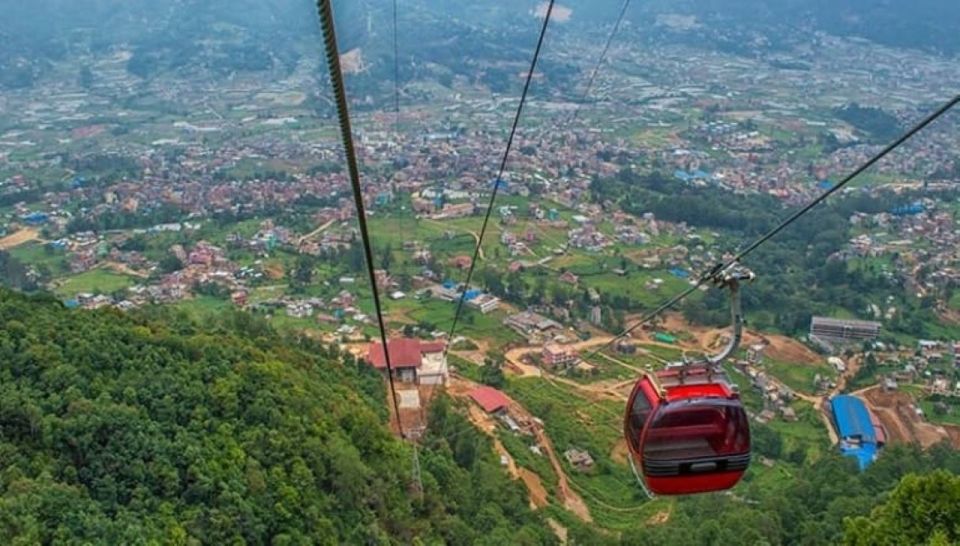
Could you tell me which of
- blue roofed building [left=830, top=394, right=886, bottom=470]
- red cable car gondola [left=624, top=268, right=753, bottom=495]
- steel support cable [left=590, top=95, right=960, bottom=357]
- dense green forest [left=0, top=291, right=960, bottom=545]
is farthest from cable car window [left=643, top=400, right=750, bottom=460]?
blue roofed building [left=830, top=394, right=886, bottom=470]

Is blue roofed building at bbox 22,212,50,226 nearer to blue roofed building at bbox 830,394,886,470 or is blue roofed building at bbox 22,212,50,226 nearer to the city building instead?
the city building

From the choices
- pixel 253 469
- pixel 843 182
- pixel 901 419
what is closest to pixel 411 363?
pixel 253 469

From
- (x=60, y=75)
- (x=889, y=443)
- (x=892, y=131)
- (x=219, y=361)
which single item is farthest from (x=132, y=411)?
(x=60, y=75)

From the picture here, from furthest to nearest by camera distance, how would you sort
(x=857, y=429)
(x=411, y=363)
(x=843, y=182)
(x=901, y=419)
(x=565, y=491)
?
Result: (x=901, y=419)
(x=411, y=363)
(x=857, y=429)
(x=565, y=491)
(x=843, y=182)

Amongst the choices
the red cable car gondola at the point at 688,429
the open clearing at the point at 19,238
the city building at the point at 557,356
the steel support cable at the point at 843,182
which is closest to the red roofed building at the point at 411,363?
the city building at the point at 557,356

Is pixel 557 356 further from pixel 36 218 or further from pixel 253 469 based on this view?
pixel 36 218

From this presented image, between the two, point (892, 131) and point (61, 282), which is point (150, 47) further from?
point (892, 131)
